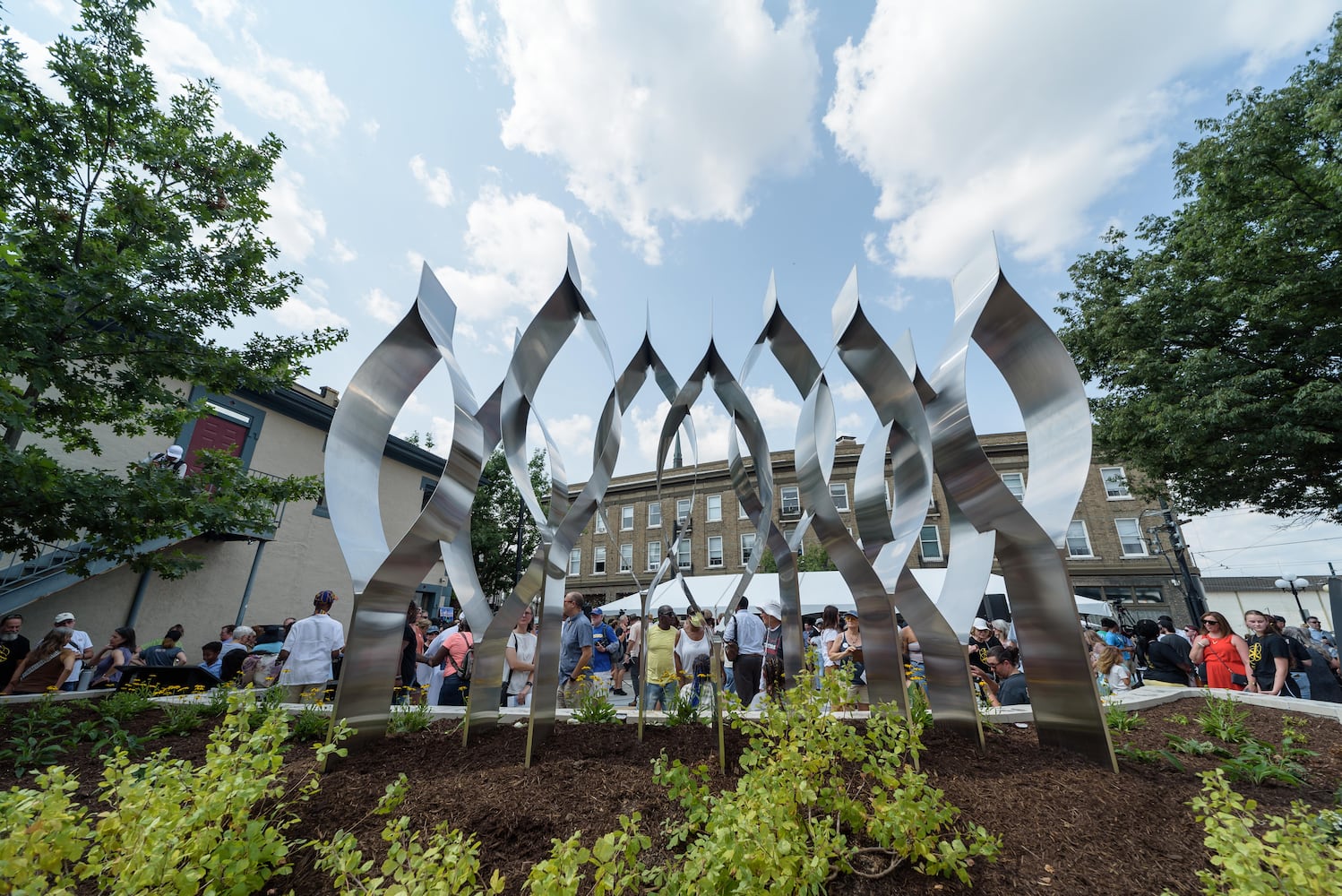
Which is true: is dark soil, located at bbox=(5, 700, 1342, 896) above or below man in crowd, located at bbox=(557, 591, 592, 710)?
below

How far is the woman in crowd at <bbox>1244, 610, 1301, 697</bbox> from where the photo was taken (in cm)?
618

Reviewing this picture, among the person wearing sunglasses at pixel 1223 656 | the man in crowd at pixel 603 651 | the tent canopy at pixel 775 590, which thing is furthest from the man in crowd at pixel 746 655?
the tent canopy at pixel 775 590

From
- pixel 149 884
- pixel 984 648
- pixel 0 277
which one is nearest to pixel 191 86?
pixel 0 277

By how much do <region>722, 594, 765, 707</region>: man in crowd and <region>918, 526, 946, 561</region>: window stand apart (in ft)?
84.9

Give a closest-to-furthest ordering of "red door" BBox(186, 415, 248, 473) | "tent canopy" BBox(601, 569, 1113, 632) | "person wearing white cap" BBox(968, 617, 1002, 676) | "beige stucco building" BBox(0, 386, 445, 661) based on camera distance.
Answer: "person wearing white cap" BBox(968, 617, 1002, 676) < "beige stucco building" BBox(0, 386, 445, 661) < "red door" BBox(186, 415, 248, 473) < "tent canopy" BBox(601, 569, 1113, 632)

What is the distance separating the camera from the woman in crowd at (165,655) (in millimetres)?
8250

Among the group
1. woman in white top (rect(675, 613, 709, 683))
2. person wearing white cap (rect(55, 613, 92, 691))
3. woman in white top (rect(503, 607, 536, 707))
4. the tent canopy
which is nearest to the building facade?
the tent canopy

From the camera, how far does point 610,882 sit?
1525 millimetres

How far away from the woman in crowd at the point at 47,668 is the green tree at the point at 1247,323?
1911cm

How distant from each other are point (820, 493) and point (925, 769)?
189 cm

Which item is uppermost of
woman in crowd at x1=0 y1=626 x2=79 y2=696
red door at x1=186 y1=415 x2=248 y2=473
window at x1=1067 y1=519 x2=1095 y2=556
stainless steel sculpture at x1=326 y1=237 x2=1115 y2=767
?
window at x1=1067 y1=519 x2=1095 y2=556

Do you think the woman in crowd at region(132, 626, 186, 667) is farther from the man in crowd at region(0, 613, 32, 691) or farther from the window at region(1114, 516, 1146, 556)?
the window at region(1114, 516, 1146, 556)

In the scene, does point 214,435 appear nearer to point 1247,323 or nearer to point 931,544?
point 1247,323

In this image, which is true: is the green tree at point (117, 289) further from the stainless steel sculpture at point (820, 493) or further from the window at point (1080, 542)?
the window at point (1080, 542)
